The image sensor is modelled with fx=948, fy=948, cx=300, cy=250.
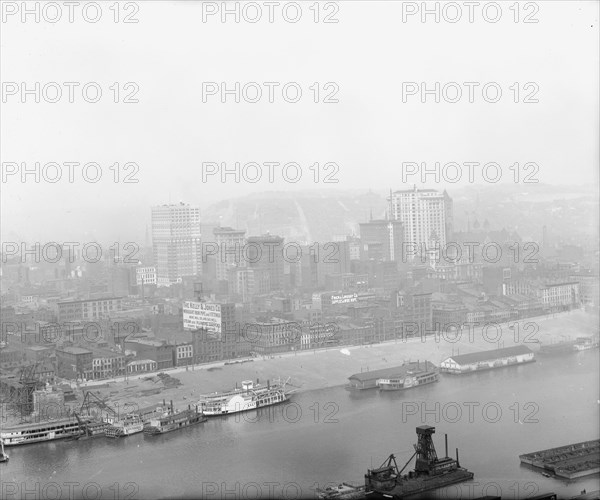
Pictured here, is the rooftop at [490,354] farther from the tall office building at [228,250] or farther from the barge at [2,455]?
the barge at [2,455]

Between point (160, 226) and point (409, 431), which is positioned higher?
point (160, 226)

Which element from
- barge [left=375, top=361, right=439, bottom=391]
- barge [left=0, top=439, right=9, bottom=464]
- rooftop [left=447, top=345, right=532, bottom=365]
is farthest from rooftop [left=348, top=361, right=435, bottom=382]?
barge [left=0, top=439, right=9, bottom=464]

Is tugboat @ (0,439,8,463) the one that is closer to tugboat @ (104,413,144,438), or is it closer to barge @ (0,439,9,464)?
barge @ (0,439,9,464)

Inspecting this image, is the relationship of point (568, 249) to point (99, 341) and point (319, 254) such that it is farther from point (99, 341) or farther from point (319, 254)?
point (99, 341)

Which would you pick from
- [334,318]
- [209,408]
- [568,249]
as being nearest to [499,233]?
[568,249]

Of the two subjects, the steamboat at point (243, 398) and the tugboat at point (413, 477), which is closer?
the tugboat at point (413, 477)

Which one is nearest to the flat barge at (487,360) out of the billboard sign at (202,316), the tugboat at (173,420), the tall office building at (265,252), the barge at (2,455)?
the tall office building at (265,252)

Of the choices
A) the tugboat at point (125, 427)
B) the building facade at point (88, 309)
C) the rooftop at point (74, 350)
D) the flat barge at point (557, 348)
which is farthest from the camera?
the flat barge at point (557, 348)
